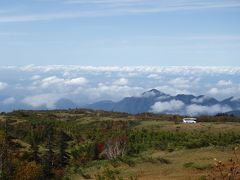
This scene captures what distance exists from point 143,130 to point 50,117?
2189 inches

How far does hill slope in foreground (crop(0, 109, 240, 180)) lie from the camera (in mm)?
45000

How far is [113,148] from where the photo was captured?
241 feet

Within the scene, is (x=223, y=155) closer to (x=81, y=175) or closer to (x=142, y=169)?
(x=142, y=169)

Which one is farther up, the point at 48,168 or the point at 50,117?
the point at 50,117

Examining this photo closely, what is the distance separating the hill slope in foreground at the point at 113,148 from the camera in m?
45.0

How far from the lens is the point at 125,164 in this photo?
49.2 m

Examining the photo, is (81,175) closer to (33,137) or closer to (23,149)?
(23,149)

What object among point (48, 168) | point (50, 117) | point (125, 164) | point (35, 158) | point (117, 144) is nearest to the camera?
point (125, 164)

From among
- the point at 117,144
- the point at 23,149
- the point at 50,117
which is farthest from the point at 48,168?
the point at 50,117

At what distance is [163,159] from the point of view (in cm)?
4856

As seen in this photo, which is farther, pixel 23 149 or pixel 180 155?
pixel 23 149

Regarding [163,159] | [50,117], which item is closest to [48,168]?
[163,159]

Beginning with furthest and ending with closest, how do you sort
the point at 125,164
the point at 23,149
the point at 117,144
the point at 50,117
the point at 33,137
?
1. the point at 50,117
2. the point at 33,137
3. the point at 23,149
4. the point at 117,144
5. the point at 125,164

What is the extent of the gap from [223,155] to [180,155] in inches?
209
